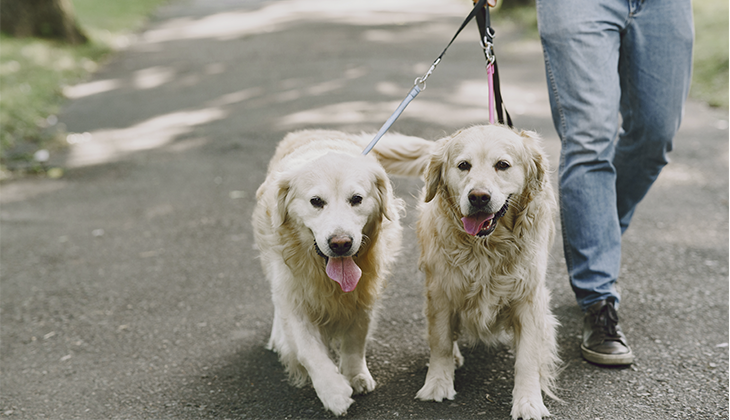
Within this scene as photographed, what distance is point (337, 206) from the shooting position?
2896 millimetres

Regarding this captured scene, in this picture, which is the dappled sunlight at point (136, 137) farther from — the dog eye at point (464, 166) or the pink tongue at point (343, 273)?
the dog eye at point (464, 166)

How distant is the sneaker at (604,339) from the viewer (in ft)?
10.4

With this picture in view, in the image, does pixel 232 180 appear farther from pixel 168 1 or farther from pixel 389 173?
pixel 168 1

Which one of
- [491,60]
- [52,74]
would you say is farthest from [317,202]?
[52,74]

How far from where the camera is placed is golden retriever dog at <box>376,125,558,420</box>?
2.83 metres

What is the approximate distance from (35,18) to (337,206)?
40.4 ft

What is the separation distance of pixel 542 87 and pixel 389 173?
6.30 metres

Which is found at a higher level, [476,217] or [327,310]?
[476,217]

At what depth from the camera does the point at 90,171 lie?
277 inches

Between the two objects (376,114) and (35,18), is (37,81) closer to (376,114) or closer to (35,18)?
(35,18)

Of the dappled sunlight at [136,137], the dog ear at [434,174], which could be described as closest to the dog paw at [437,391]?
the dog ear at [434,174]

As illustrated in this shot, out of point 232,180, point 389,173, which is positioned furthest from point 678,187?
point 232,180

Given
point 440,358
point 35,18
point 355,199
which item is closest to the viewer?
point 355,199

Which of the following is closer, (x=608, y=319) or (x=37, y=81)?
(x=608, y=319)
